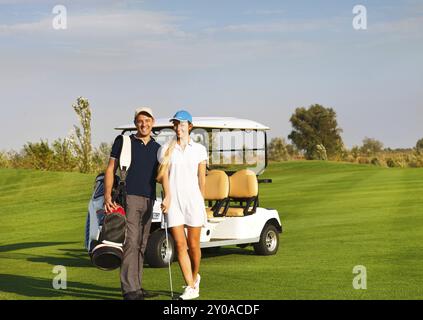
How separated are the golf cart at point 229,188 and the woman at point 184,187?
9.87 feet

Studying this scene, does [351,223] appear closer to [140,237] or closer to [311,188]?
[140,237]

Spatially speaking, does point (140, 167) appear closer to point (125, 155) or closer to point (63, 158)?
point (125, 155)

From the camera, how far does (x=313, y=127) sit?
281ft

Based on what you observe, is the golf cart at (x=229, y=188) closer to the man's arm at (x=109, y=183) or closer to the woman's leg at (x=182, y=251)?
the woman's leg at (x=182, y=251)

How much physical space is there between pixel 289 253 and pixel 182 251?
5.31 meters

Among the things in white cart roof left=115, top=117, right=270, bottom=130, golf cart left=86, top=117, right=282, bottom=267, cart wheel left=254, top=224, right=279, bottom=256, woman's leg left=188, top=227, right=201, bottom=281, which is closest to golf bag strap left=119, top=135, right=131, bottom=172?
woman's leg left=188, top=227, right=201, bottom=281

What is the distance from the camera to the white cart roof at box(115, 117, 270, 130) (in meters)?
13.2

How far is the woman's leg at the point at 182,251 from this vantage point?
9445 mm

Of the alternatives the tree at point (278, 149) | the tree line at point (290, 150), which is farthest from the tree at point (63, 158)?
the tree at point (278, 149)

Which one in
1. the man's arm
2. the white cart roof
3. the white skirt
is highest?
the white cart roof

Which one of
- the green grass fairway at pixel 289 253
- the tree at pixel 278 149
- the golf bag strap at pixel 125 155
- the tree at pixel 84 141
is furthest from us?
the tree at pixel 278 149

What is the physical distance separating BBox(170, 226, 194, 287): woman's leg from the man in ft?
1.33

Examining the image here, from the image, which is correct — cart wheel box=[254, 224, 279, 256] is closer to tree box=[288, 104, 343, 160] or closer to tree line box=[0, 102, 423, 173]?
tree line box=[0, 102, 423, 173]

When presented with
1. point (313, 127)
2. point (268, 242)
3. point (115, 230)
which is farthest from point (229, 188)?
point (313, 127)
